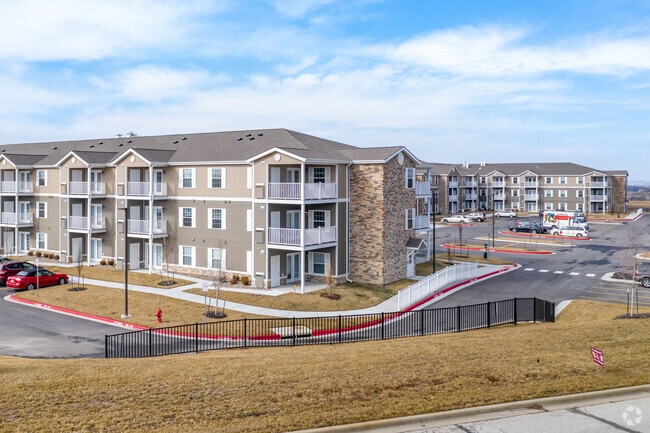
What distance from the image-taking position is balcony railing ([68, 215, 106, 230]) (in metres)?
41.4

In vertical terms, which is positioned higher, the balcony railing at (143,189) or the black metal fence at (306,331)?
the balcony railing at (143,189)

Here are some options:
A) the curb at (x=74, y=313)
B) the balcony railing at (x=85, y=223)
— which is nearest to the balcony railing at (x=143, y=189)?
the balcony railing at (x=85, y=223)

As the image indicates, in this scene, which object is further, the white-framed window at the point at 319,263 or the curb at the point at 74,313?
the white-framed window at the point at 319,263

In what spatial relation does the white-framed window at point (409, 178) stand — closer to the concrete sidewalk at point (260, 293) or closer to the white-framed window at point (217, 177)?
the concrete sidewalk at point (260, 293)

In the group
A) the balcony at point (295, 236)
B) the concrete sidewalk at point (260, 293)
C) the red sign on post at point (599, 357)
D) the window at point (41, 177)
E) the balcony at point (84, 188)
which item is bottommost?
the concrete sidewalk at point (260, 293)

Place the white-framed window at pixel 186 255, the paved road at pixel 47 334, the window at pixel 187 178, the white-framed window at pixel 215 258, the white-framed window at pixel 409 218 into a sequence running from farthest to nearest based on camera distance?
1. the white-framed window at pixel 409 218
2. the window at pixel 187 178
3. the white-framed window at pixel 186 255
4. the white-framed window at pixel 215 258
5. the paved road at pixel 47 334

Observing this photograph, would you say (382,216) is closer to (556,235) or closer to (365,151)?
(365,151)

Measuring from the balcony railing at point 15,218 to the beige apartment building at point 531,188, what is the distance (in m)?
66.3

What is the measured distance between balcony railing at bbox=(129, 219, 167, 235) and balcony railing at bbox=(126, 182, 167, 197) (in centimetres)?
194

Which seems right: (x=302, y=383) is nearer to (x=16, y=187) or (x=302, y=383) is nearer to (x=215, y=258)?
(x=215, y=258)

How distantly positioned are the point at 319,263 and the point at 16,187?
94.4ft

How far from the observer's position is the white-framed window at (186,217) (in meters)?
36.9

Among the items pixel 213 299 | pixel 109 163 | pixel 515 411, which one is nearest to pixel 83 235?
pixel 109 163

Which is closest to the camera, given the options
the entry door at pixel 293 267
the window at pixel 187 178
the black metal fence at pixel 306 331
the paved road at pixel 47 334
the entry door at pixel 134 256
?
the paved road at pixel 47 334
